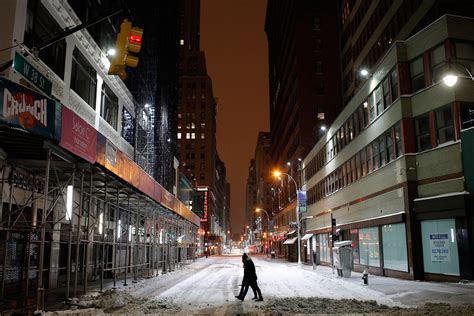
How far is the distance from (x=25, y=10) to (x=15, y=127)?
831 centimetres

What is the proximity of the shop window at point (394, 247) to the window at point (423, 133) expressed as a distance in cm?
470

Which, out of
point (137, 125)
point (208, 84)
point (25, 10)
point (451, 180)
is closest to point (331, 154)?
point (137, 125)

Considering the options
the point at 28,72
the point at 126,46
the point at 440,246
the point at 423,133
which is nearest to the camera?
the point at 28,72

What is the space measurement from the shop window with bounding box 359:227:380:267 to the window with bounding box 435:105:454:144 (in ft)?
30.0

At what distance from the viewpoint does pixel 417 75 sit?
86.3 ft

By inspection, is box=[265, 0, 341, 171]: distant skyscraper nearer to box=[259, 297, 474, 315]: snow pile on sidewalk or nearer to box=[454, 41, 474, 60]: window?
box=[454, 41, 474, 60]: window

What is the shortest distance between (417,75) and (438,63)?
1.92 m

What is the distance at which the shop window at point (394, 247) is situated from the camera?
2630 centimetres

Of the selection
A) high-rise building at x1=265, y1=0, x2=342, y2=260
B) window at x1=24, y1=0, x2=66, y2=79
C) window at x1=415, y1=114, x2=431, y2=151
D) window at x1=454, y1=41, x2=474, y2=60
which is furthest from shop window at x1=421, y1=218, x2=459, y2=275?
high-rise building at x1=265, y1=0, x2=342, y2=260

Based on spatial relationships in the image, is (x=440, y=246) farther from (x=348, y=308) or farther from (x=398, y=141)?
(x=348, y=308)

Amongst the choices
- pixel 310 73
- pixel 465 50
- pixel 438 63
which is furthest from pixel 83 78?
pixel 310 73

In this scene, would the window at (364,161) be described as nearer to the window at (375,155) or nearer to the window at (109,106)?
the window at (375,155)

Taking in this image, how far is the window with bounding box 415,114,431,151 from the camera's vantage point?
83.1 ft

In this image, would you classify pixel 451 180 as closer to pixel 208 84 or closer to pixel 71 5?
pixel 71 5
